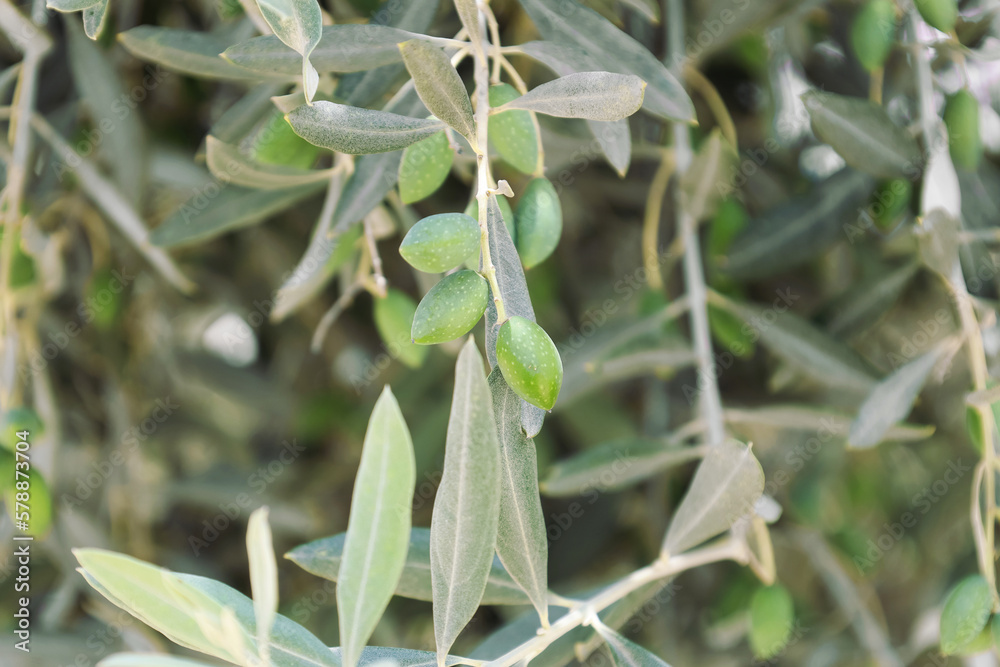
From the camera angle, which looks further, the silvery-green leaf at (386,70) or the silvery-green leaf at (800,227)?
the silvery-green leaf at (800,227)

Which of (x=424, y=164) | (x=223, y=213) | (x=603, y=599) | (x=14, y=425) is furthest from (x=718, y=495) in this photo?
(x=14, y=425)

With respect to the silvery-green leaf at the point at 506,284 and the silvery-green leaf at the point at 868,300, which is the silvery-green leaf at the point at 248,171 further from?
the silvery-green leaf at the point at 868,300

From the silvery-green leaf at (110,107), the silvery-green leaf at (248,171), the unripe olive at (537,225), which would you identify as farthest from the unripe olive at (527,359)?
the silvery-green leaf at (110,107)

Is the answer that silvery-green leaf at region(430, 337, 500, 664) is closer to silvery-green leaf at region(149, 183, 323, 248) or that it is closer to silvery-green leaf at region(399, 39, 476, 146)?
silvery-green leaf at region(399, 39, 476, 146)

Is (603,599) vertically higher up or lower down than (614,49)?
lower down

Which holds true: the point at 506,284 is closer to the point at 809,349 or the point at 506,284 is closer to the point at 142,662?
the point at 142,662
